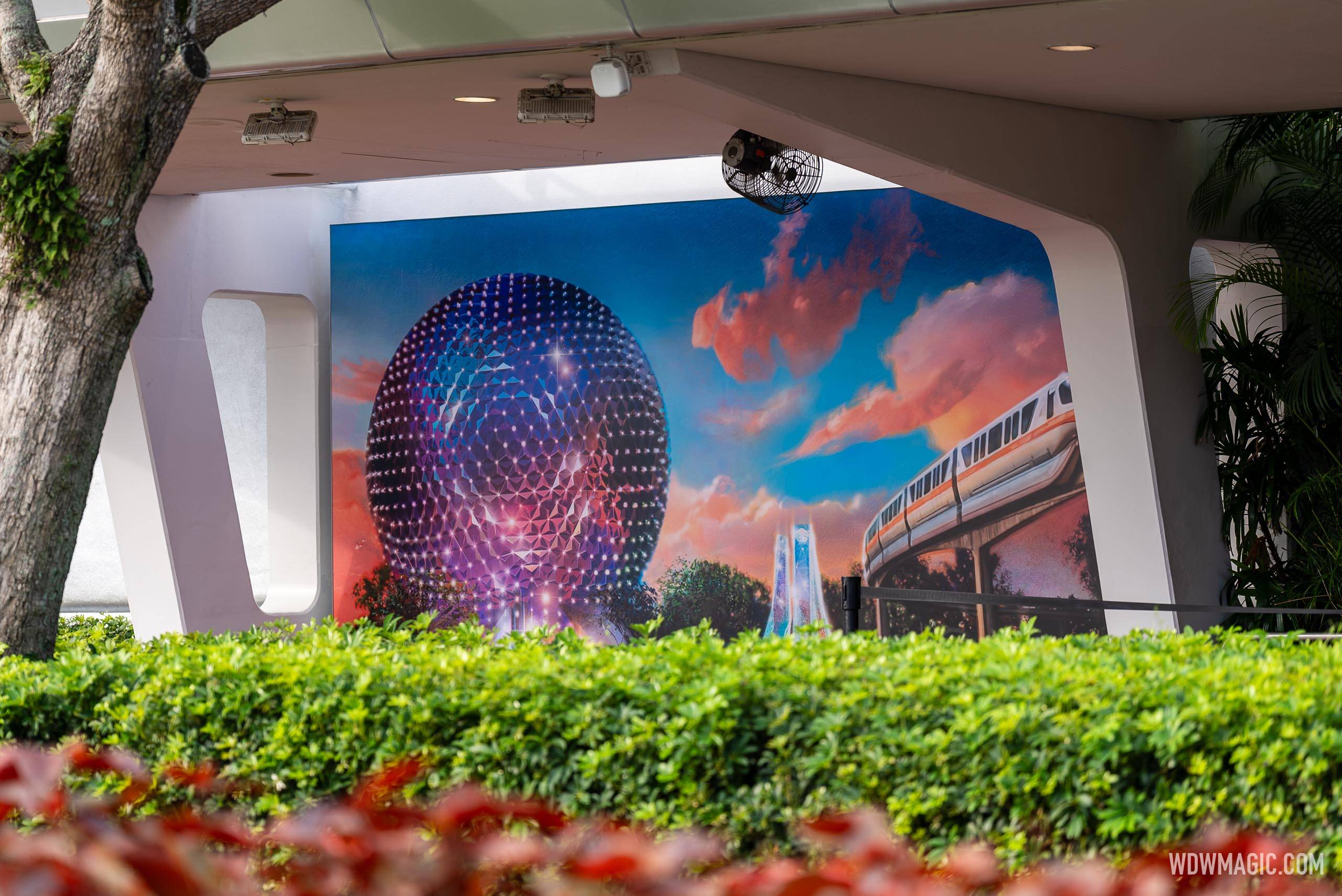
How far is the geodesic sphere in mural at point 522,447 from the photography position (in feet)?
28.8

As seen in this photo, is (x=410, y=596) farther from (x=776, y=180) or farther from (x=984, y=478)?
(x=776, y=180)

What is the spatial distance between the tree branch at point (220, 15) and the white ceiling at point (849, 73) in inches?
44.2

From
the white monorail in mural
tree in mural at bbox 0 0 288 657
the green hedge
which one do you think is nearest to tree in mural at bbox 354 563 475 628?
the white monorail in mural

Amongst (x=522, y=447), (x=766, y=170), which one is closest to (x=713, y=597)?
(x=522, y=447)

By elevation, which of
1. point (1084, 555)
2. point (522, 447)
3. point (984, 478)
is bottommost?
point (1084, 555)

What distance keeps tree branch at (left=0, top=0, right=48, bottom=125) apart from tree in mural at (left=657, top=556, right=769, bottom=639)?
536 cm

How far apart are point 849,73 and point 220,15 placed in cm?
240

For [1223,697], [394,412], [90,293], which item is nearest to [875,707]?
[1223,697]

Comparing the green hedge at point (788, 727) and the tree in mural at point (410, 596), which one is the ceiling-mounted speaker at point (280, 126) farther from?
the tree in mural at point (410, 596)

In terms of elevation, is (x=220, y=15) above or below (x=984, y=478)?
above

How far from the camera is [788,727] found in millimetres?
2662

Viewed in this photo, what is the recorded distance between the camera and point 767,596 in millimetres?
8469

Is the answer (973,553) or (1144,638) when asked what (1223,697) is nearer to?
(1144,638)

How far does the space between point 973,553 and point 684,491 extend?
188cm
